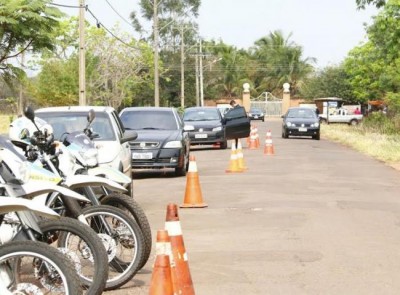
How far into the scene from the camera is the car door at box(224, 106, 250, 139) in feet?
85.2

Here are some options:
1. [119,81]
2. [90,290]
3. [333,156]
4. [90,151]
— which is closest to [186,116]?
[333,156]

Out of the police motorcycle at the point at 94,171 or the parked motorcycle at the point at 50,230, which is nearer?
the parked motorcycle at the point at 50,230

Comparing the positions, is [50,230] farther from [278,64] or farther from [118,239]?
[278,64]

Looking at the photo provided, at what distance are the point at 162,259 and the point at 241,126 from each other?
20.2 metres

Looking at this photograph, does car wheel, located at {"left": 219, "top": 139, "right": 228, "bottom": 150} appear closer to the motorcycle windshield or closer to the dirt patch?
the dirt patch

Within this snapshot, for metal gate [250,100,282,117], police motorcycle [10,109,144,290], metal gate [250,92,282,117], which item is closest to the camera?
police motorcycle [10,109,144,290]

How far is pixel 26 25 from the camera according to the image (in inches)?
762

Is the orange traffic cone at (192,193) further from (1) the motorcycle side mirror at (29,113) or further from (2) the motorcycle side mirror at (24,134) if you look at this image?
(1) the motorcycle side mirror at (29,113)

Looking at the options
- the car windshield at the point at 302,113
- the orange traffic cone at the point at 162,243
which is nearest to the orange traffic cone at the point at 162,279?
the orange traffic cone at the point at 162,243

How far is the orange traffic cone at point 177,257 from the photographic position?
7051 mm

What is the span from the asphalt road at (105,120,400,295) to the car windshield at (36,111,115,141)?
4.38ft

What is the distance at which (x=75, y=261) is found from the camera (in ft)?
23.0

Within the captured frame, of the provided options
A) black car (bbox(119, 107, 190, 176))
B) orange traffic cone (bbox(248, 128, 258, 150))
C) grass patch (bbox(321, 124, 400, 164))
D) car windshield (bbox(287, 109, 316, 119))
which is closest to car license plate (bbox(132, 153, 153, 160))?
black car (bbox(119, 107, 190, 176))

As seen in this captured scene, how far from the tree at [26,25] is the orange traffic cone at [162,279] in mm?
13218
